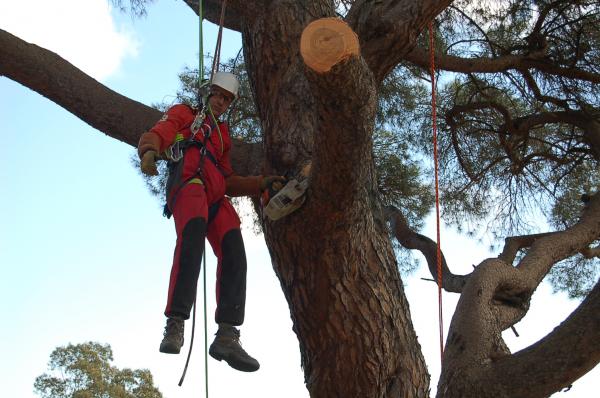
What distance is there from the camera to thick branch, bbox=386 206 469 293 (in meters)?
4.30

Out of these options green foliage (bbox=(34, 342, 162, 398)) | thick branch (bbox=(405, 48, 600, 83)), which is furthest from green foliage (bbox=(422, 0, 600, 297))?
green foliage (bbox=(34, 342, 162, 398))

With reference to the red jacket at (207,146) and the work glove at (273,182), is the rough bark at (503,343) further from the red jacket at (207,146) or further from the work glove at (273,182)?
the red jacket at (207,146)

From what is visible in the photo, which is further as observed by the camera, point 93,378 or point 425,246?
point 93,378

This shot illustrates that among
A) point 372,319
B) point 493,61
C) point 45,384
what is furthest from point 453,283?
point 45,384

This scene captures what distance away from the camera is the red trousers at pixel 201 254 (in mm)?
2957

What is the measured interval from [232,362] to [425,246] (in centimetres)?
204

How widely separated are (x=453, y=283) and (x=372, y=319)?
165 centimetres

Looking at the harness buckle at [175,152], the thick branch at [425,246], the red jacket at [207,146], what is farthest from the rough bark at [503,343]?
the harness buckle at [175,152]

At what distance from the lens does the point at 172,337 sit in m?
2.88

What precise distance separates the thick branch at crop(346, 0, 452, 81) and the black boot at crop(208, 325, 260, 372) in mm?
1116

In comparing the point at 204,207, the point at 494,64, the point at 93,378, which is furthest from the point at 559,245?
the point at 93,378

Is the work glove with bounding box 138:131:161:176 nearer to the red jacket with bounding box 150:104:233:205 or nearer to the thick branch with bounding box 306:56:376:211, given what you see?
the red jacket with bounding box 150:104:233:205

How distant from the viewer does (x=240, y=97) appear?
534 cm

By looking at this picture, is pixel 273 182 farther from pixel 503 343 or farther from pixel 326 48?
pixel 503 343
